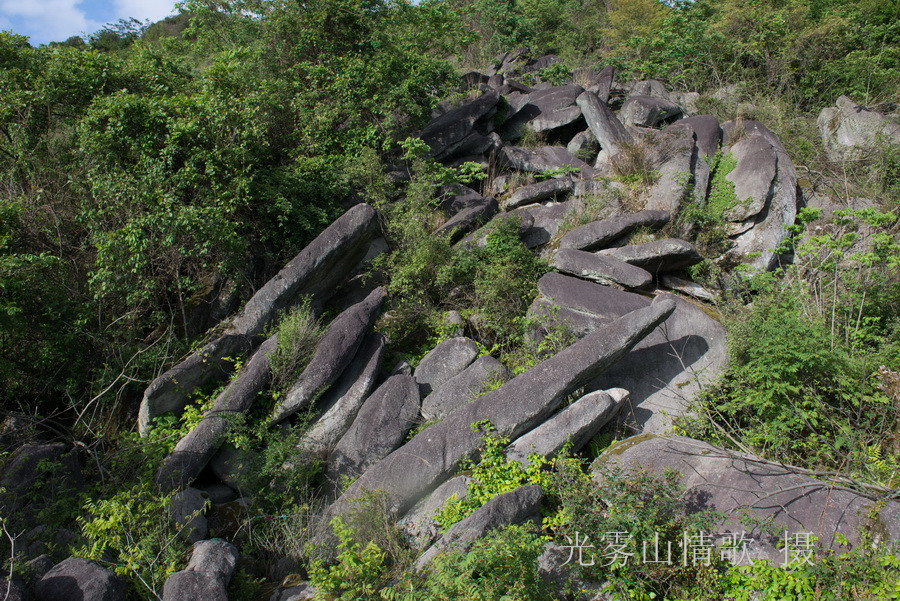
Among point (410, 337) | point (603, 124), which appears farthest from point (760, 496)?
point (603, 124)

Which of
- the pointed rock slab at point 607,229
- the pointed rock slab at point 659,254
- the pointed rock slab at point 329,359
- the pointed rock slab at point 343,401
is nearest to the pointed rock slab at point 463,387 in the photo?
the pointed rock slab at point 343,401

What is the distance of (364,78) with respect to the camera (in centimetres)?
1117

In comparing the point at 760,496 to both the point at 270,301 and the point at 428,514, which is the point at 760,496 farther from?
the point at 270,301

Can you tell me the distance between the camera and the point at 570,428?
20.4 ft

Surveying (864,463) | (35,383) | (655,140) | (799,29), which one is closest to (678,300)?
(864,463)

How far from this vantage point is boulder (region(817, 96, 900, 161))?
11133mm

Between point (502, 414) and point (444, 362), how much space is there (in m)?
1.54

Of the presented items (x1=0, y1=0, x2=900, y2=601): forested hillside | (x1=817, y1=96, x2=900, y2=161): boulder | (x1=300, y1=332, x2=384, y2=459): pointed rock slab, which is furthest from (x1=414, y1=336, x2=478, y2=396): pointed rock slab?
(x1=817, y1=96, x2=900, y2=161): boulder

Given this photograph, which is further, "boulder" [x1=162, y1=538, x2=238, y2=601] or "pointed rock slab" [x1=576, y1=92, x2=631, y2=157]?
"pointed rock slab" [x1=576, y1=92, x2=631, y2=157]

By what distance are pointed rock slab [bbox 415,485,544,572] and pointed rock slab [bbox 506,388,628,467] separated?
616mm

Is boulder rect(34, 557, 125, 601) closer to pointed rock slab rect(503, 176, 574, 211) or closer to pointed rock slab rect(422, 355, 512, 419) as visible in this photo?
pointed rock slab rect(422, 355, 512, 419)

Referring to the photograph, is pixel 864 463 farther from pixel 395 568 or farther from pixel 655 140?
pixel 655 140

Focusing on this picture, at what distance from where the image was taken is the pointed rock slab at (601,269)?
8.38 m

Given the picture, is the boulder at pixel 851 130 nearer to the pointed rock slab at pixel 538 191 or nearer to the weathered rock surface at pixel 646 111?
the weathered rock surface at pixel 646 111
